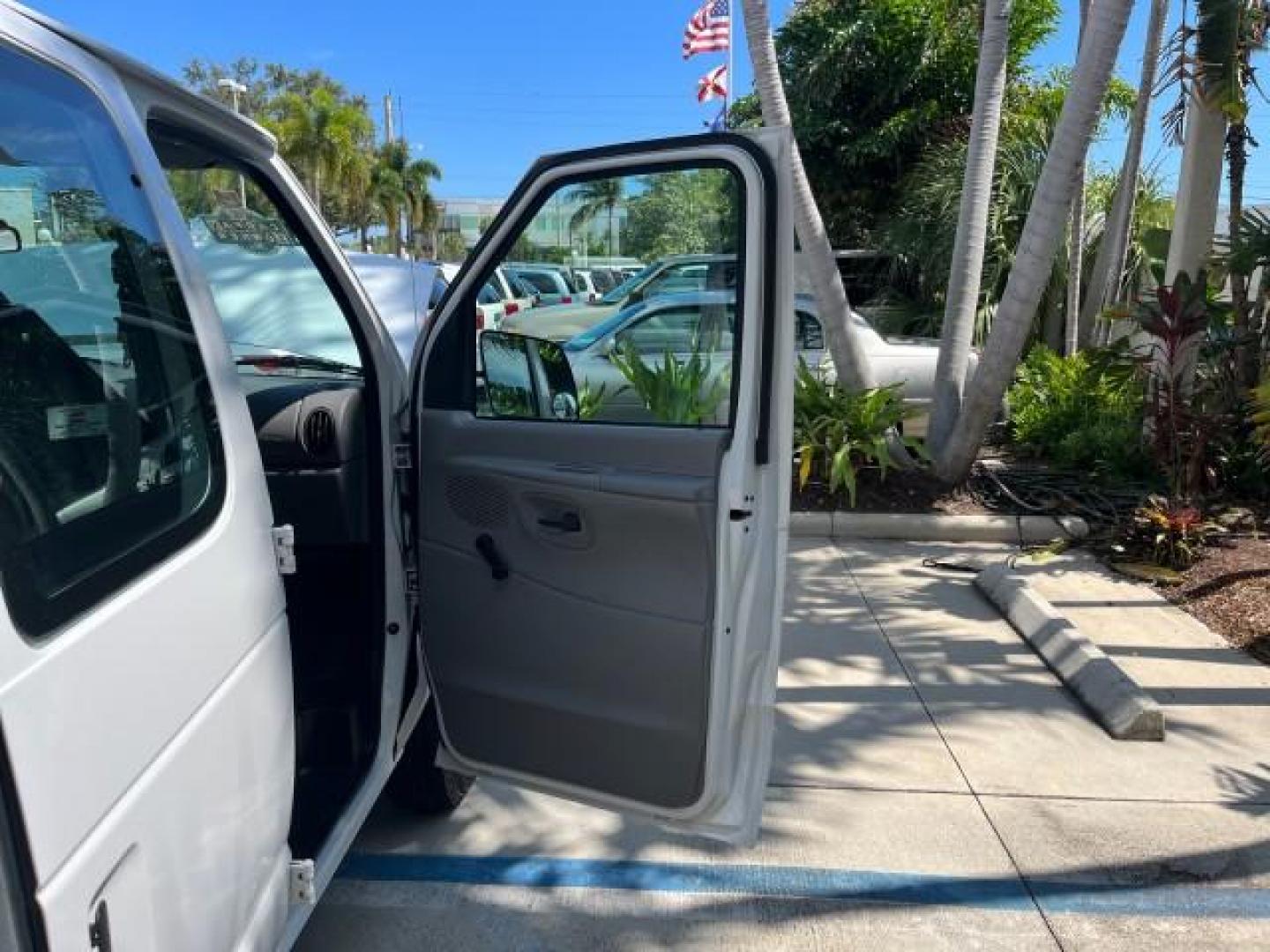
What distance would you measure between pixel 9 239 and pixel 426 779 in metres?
2.14

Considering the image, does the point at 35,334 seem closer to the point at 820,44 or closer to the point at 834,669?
the point at 834,669

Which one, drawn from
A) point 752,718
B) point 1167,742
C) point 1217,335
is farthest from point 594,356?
point 1217,335

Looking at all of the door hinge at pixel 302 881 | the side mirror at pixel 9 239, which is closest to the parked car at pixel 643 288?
the side mirror at pixel 9 239

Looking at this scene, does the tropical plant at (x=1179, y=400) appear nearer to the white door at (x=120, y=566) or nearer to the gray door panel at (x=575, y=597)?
the gray door panel at (x=575, y=597)

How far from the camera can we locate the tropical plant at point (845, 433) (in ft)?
23.0

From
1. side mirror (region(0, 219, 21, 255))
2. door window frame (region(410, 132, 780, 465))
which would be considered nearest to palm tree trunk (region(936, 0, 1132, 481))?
door window frame (region(410, 132, 780, 465))

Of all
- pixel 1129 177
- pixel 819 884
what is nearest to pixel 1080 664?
pixel 819 884

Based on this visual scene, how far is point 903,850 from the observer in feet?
10.5

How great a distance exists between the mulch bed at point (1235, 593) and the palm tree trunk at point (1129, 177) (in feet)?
15.1

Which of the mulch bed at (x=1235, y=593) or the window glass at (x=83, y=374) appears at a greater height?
the window glass at (x=83, y=374)

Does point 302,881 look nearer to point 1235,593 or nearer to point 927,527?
point 1235,593

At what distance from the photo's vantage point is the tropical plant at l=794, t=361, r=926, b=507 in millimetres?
7004

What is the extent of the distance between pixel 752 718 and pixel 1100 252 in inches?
428

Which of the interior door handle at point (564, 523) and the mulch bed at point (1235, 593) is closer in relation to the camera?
the interior door handle at point (564, 523)
